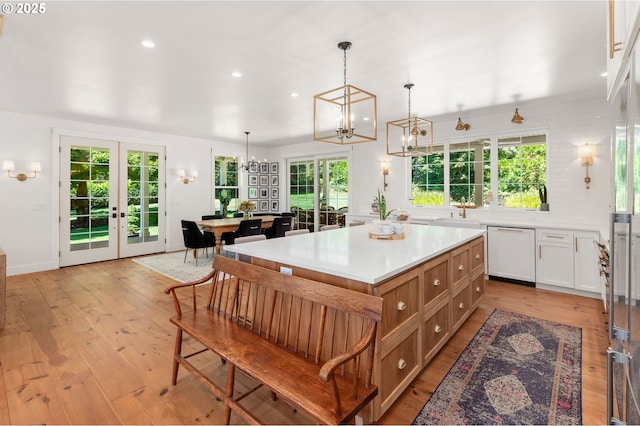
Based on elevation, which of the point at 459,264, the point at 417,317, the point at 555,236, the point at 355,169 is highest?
the point at 355,169

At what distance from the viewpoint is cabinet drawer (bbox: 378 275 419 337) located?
1.79 m

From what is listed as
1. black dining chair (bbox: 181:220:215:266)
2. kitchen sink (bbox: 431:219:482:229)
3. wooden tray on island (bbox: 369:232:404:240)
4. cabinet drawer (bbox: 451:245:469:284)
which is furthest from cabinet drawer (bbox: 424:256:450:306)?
black dining chair (bbox: 181:220:215:266)

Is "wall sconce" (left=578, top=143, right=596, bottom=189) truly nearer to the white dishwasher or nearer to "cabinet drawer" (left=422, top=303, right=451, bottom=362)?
the white dishwasher

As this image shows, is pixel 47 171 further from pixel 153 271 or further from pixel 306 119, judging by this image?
pixel 306 119

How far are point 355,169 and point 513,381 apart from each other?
5289mm

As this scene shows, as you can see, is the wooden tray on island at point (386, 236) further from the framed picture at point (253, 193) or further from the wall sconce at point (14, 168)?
→ the framed picture at point (253, 193)

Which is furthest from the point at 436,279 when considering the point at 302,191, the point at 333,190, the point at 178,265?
the point at 302,191

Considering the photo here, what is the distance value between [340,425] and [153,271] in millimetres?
4973

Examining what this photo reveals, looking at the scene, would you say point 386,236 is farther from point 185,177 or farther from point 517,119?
point 185,177

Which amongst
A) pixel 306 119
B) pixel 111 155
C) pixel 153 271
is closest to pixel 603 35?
pixel 306 119

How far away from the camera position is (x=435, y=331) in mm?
2381

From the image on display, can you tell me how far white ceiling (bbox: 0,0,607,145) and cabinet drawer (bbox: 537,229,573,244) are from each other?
1837mm

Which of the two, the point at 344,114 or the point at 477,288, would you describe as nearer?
the point at 344,114

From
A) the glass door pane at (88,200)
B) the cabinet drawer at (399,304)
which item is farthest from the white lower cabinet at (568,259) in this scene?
the glass door pane at (88,200)
